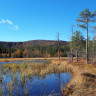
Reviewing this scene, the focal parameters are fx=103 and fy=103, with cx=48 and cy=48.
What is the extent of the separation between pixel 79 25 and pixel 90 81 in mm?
11289

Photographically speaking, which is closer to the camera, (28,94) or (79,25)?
(28,94)

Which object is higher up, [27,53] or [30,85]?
[27,53]

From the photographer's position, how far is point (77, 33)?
23.5 m

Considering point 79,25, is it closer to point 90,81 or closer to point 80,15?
point 80,15

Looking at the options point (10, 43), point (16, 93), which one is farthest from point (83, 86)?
point (10, 43)

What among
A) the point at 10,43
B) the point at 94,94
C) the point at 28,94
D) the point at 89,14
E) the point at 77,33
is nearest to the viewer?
the point at 94,94

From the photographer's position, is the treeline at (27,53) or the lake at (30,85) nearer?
the lake at (30,85)

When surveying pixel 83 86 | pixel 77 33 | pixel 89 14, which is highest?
pixel 89 14

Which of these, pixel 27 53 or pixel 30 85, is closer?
pixel 30 85

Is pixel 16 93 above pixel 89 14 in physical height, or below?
below

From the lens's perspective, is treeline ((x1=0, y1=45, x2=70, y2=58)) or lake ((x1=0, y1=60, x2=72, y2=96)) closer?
lake ((x1=0, y1=60, x2=72, y2=96))

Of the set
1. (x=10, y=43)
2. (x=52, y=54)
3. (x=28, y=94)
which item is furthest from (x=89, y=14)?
(x=10, y=43)

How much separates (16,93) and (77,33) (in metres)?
20.0

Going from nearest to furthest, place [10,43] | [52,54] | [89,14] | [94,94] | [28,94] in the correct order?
[94,94] < [28,94] < [89,14] < [52,54] < [10,43]
